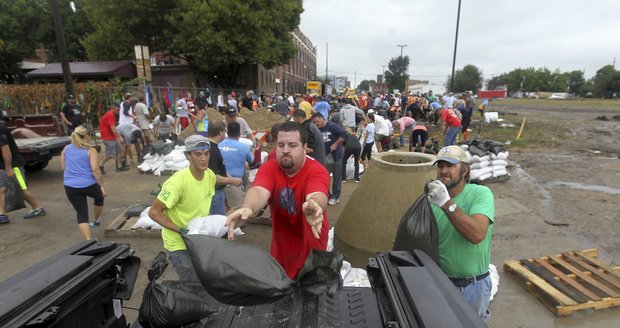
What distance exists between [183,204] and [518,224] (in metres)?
5.42

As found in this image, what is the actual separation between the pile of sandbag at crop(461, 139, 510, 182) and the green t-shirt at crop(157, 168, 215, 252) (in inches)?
272

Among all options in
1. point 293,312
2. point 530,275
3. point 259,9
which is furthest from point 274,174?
point 259,9

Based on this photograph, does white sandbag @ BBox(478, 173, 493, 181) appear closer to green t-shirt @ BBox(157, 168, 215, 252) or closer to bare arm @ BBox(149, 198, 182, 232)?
green t-shirt @ BBox(157, 168, 215, 252)

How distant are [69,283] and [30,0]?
42.0m

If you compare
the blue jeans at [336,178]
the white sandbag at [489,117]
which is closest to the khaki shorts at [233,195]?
the blue jeans at [336,178]

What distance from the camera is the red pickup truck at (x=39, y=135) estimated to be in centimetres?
780

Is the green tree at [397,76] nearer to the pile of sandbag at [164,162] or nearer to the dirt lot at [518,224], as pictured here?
the dirt lot at [518,224]

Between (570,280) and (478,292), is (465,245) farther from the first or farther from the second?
(570,280)

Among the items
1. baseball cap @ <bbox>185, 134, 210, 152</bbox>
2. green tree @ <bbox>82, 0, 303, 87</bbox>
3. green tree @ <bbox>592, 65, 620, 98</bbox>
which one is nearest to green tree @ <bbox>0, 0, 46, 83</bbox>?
green tree @ <bbox>82, 0, 303, 87</bbox>

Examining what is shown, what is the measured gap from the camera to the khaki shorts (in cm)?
469

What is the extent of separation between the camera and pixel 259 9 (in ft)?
84.5

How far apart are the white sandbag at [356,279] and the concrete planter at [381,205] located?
0.30 meters

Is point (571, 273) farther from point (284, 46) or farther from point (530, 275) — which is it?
point (284, 46)

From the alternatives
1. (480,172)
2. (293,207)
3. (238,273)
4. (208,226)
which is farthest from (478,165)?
(238,273)
